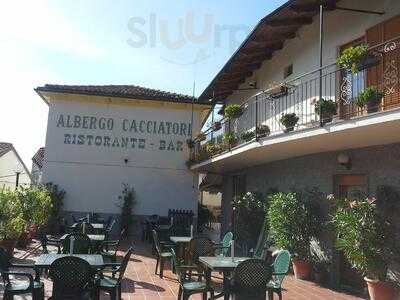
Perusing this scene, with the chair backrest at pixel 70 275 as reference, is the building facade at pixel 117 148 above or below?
above

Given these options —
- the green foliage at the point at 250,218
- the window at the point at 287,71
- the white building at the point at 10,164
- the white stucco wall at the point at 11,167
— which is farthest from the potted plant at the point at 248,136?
the white stucco wall at the point at 11,167

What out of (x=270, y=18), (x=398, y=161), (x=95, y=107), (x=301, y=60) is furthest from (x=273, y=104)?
(x=95, y=107)

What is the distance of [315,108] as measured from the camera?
9523 mm

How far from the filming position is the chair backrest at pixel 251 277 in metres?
6.32

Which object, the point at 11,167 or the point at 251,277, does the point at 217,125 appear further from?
the point at 11,167

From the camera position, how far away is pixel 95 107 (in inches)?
829

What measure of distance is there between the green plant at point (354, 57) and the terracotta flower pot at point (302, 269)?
4.76 metres

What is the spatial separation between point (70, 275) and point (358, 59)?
229 inches

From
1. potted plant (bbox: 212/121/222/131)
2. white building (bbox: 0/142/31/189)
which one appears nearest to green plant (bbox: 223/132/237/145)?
potted plant (bbox: 212/121/222/131)

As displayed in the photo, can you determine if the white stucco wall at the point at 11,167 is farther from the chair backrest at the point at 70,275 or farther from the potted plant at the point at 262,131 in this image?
the chair backrest at the point at 70,275

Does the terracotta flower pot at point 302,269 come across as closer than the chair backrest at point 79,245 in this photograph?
No

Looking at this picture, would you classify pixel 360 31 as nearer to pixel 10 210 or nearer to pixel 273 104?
pixel 273 104

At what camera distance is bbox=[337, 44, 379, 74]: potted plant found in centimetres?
809

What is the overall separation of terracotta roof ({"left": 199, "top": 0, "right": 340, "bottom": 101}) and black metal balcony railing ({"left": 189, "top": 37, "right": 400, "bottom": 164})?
1.42m
